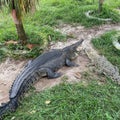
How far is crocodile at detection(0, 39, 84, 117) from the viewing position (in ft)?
14.1

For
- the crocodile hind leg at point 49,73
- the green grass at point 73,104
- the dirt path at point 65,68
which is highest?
the green grass at point 73,104

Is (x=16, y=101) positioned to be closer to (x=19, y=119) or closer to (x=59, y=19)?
(x=19, y=119)

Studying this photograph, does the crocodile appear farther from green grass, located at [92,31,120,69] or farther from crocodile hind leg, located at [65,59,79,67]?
green grass, located at [92,31,120,69]

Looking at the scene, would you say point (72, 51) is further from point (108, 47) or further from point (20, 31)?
point (20, 31)

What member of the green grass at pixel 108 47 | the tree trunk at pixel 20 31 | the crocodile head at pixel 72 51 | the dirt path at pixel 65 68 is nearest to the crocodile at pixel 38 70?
the crocodile head at pixel 72 51

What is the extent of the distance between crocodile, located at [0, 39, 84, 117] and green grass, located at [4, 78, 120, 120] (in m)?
0.15

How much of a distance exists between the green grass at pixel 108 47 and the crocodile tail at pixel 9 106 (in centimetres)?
244

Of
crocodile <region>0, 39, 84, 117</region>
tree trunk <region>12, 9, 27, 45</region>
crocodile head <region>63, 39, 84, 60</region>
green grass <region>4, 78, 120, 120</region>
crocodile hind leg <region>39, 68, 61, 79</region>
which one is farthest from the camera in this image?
tree trunk <region>12, 9, 27, 45</region>

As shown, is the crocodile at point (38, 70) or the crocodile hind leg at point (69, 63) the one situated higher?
the crocodile at point (38, 70)

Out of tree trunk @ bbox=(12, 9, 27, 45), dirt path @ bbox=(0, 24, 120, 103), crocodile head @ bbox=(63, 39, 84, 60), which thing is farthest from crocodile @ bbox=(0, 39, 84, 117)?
tree trunk @ bbox=(12, 9, 27, 45)

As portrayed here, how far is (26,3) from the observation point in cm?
572

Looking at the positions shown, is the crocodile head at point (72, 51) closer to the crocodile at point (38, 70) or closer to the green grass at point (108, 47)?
the crocodile at point (38, 70)

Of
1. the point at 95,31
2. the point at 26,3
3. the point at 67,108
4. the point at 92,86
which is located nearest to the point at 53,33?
the point at 95,31

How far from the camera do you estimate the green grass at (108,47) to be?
5953mm
